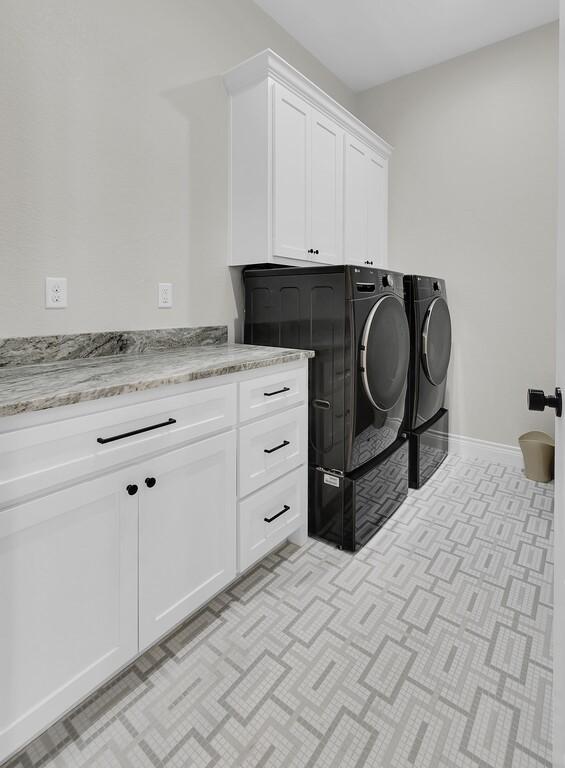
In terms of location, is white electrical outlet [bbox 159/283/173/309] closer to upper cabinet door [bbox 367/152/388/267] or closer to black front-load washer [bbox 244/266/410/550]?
black front-load washer [bbox 244/266/410/550]

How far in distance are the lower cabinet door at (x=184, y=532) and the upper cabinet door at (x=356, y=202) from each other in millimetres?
1762

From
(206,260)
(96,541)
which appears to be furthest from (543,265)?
(96,541)

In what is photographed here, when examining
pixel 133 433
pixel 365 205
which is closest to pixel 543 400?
pixel 133 433

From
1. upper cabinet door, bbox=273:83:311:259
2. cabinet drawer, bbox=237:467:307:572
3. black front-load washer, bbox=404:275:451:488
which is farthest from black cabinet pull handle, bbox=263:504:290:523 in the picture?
upper cabinet door, bbox=273:83:311:259

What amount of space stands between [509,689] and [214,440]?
1.14 metres

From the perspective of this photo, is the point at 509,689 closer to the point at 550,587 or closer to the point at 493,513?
the point at 550,587

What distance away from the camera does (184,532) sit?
1336 mm

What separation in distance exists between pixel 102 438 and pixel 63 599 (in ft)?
1.28

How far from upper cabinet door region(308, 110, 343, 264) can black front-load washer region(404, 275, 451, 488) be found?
49cm

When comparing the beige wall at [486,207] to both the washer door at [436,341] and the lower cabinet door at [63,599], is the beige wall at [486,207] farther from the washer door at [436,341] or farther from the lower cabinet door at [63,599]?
the lower cabinet door at [63,599]

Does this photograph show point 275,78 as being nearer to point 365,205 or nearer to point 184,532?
point 365,205

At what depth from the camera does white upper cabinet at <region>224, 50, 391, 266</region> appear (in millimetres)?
2068

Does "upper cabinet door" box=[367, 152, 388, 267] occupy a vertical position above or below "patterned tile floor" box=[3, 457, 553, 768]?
above

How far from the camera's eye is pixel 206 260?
6.99 ft
